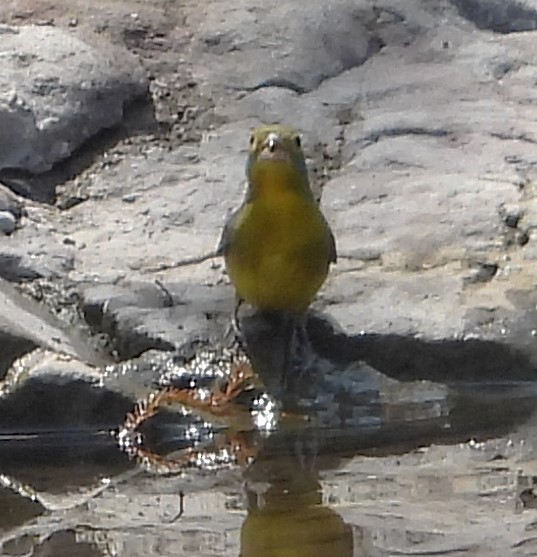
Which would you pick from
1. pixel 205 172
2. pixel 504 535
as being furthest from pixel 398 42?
pixel 504 535

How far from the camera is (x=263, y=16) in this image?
5.65 meters

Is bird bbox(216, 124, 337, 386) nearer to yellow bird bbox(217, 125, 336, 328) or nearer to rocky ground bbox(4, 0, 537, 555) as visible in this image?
yellow bird bbox(217, 125, 336, 328)

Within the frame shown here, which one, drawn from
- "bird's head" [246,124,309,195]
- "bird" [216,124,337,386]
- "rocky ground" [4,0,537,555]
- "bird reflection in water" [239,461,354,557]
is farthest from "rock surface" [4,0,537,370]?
"bird reflection in water" [239,461,354,557]

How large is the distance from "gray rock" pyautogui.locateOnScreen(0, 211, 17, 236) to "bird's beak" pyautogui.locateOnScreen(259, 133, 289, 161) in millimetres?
852

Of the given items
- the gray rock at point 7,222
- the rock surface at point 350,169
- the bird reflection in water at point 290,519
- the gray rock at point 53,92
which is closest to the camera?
the bird reflection in water at point 290,519

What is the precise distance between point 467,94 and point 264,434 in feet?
7.14

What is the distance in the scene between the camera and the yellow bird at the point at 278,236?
3848mm

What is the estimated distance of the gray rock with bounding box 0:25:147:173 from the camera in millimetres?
4781

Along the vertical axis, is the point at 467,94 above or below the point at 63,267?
above

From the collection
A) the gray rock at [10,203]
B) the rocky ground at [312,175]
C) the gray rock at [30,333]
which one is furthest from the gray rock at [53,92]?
the gray rock at [30,333]

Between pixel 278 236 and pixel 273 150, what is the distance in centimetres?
22

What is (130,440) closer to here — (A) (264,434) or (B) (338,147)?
(A) (264,434)

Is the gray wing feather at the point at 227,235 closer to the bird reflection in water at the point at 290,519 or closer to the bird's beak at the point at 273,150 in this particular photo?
the bird's beak at the point at 273,150

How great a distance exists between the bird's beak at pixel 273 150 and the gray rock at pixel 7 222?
0.85m
